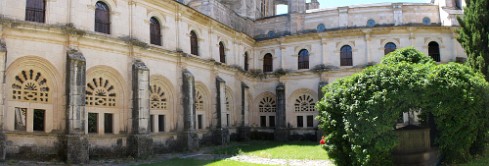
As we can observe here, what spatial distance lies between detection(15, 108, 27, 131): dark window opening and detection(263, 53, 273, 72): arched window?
67.3ft

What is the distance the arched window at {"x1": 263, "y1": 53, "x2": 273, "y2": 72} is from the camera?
3394 cm

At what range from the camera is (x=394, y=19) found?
31875mm

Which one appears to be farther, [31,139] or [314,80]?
[314,80]

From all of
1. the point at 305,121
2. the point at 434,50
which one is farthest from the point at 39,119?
the point at 434,50

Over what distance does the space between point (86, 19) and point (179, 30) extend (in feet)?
20.4

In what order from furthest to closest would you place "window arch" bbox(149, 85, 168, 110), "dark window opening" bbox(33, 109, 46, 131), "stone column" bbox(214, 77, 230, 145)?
"stone column" bbox(214, 77, 230, 145) → "window arch" bbox(149, 85, 168, 110) → "dark window opening" bbox(33, 109, 46, 131)

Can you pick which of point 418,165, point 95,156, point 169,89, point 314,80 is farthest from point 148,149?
point 314,80

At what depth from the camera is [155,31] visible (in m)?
22.8

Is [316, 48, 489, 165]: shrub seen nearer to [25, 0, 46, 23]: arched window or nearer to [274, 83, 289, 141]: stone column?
[25, 0, 46, 23]: arched window

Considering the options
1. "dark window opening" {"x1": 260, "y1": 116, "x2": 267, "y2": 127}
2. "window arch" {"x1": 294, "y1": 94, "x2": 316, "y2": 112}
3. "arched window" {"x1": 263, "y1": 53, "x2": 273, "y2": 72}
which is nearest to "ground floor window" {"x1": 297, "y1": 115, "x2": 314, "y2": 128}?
"window arch" {"x1": 294, "y1": 94, "x2": 316, "y2": 112}

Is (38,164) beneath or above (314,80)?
beneath

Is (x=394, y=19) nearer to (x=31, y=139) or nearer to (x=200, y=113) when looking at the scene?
(x=200, y=113)

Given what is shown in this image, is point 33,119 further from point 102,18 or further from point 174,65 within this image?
point 174,65

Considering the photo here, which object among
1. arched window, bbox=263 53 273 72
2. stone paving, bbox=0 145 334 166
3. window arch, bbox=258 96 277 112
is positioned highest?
arched window, bbox=263 53 273 72
